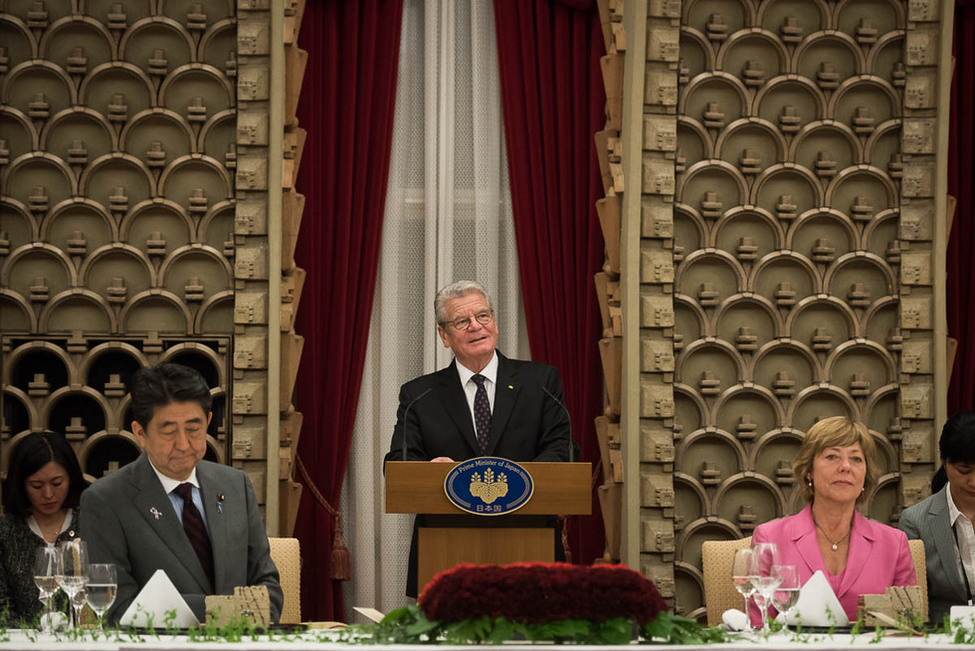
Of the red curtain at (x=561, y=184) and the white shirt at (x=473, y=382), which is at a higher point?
the red curtain at (x=561, y=184)

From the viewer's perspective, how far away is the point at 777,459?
5473 mm

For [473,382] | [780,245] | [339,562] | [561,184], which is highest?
[561,184]

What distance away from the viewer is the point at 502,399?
14.8ft

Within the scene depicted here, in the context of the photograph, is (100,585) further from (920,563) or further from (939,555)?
(939,555)

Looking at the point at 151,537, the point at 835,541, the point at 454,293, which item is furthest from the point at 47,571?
the point at 835,541

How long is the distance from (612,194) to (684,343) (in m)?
0.76

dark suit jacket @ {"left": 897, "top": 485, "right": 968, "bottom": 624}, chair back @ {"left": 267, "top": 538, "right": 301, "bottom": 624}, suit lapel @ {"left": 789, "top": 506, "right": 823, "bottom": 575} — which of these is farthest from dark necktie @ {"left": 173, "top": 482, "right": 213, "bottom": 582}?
dark suit jacket @ {"left": 897, "top": 485, "right": 968, "bottom": 624}

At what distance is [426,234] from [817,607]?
3141mm

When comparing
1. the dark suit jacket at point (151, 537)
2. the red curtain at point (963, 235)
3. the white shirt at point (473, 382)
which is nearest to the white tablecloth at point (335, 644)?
the dark suit jacket at point (151, 537)

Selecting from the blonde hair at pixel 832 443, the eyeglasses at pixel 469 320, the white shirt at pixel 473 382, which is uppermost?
the eyeglasses at pixel 469 320

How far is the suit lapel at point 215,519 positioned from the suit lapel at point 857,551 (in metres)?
1.90

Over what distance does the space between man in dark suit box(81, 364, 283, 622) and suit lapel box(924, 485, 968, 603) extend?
2314 millimetres

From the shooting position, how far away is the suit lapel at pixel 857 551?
373 centimetres

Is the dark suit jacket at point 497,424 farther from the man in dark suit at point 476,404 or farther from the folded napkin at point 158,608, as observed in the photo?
the folded napkin at point 158,608
